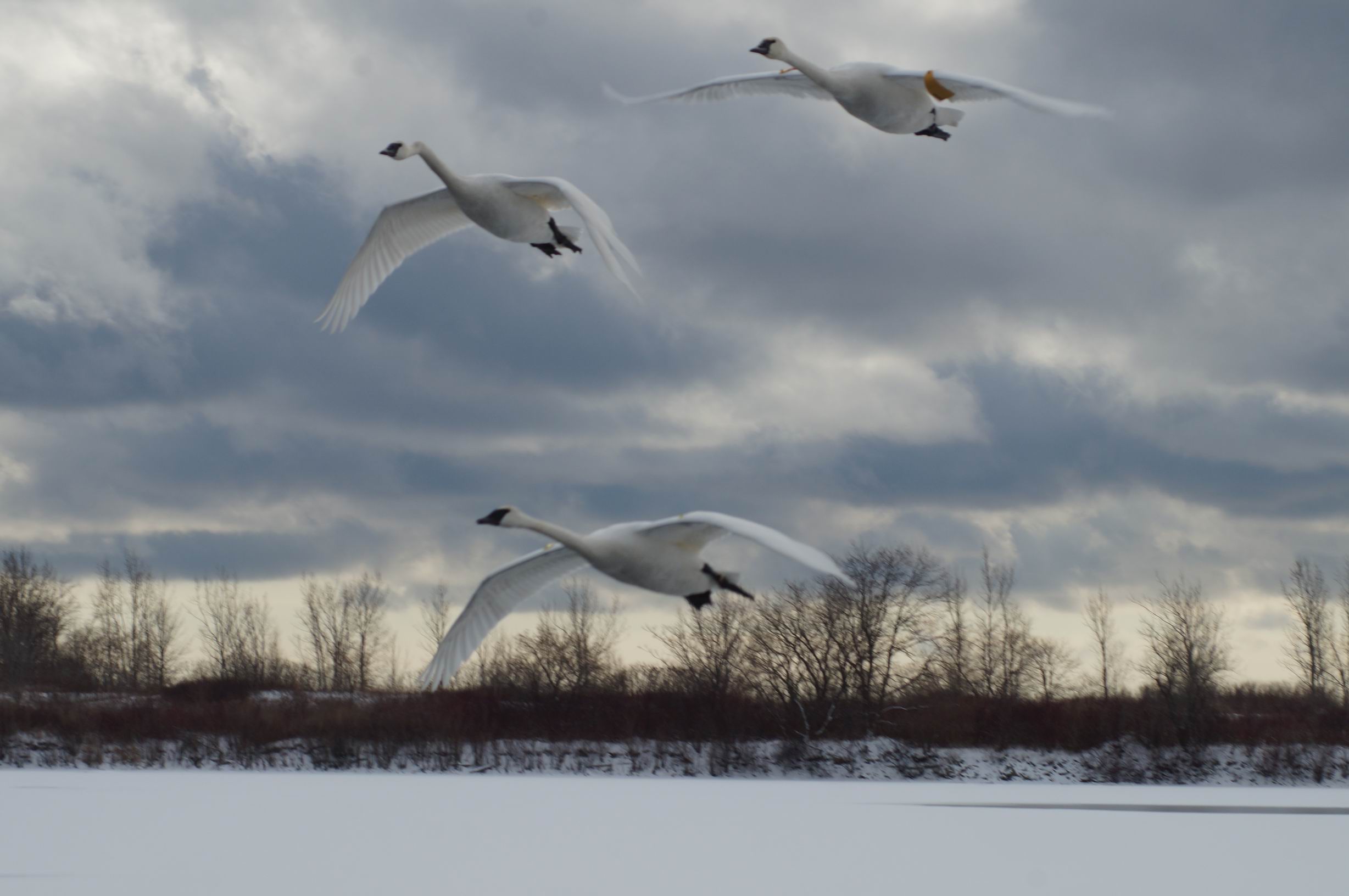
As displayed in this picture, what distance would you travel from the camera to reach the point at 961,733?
2013 inches

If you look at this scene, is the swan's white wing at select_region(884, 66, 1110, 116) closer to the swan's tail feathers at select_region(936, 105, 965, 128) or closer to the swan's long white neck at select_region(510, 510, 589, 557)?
the swan's tail feathers at select_region(936, 105, 965, 128)

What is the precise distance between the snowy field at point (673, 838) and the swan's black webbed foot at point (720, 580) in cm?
1739

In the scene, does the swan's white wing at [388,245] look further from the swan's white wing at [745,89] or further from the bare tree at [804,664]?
the bare tree at [804,664]

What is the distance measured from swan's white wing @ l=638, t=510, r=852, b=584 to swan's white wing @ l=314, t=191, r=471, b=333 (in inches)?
275

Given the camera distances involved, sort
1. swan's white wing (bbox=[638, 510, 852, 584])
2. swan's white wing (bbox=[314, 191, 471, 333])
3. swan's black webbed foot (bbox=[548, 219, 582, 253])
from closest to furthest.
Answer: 1. swan's white wing (bbox=[638, 510, 852, 584])
2. swan's black webbed foot (bbox=[548, 219, 582, 253])
3. swan's white wing (bbox=[314, 191, 471, 333])

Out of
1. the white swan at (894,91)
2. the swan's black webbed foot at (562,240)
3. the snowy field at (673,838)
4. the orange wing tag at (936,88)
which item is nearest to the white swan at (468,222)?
the swan's black webbed foot at (562,240)

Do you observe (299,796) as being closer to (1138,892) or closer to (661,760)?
(661,760)

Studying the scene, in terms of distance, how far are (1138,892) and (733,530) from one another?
2122 centimetres

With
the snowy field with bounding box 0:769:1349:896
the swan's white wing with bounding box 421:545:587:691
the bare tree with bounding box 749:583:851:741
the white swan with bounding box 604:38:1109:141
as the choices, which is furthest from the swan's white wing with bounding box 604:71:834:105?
the bare tree with bounding box 749:583:851:741

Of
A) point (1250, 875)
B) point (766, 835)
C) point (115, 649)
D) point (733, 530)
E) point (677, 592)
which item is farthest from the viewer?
point (115, 649)

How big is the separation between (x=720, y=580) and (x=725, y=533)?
0.37 metres

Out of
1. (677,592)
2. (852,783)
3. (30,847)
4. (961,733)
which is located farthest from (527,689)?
(677,592)

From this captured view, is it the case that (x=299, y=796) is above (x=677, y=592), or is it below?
below

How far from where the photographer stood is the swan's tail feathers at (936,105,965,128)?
1322 centimetres
